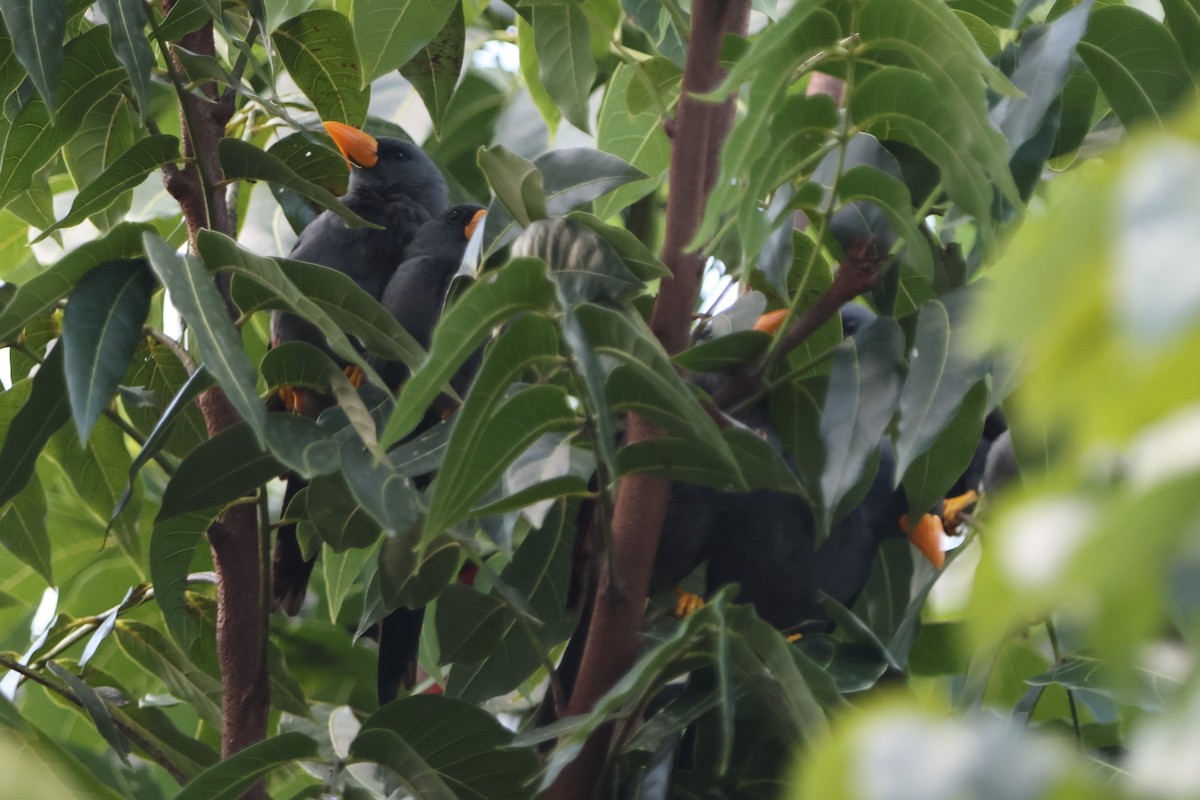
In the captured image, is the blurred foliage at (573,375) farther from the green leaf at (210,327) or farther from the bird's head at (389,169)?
the bird's head at (389,169)

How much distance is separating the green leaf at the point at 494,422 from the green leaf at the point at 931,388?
24cm

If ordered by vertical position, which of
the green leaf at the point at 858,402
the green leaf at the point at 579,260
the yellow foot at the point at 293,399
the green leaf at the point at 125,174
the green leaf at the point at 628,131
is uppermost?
the green leaf at the point at 125,174

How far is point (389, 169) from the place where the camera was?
239cm

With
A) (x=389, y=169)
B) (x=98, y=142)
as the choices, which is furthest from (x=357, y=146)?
(x=98, y=142)

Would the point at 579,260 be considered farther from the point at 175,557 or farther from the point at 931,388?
the point at 175,557

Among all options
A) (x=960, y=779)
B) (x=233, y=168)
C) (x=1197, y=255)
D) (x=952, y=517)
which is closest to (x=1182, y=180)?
(x=1197, y=255)

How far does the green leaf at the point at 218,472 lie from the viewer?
1.02m

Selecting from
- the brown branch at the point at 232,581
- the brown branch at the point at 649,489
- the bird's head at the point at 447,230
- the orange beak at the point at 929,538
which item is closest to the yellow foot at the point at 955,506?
the orange beak at the point at 929,538

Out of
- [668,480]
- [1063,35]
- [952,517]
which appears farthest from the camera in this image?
[952,517]

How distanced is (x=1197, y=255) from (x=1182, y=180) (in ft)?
0.10

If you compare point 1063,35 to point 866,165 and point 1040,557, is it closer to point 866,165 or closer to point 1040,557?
point 866,165

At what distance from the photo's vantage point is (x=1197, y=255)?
0.25 m

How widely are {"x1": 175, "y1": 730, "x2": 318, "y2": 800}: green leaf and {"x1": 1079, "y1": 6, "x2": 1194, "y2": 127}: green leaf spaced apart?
0.81 m

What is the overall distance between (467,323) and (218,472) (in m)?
0.41
